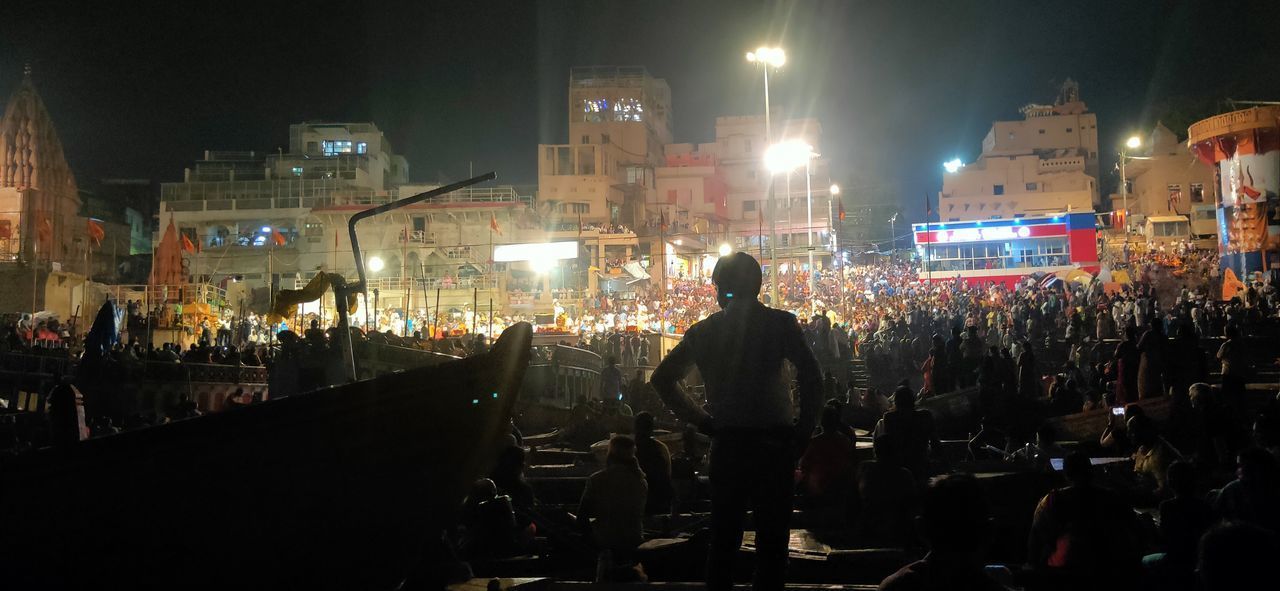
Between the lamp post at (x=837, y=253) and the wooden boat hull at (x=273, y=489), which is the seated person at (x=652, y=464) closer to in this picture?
the wooden boat hull at (x=273, y=489)

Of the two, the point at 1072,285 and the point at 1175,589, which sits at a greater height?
the point at 1072,285

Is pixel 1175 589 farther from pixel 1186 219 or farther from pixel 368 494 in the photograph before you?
pixel 1186 219

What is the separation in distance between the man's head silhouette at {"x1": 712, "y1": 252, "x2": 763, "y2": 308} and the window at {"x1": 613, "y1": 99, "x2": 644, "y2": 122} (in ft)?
197

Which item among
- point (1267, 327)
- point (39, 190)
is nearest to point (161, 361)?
point (1267, 327)

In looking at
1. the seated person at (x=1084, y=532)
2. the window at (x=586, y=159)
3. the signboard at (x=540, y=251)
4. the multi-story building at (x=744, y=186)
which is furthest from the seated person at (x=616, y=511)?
the window at (x=586, y=159)

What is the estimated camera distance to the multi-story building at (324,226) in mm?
44188

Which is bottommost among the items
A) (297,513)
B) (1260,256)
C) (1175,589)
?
(1175,589)

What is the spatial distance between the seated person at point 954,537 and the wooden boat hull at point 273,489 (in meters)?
2.88

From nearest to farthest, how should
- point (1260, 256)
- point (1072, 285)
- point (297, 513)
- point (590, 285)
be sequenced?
point (297, 513) → point (1072, 285) → point (1260, 256) → point (590, 285)

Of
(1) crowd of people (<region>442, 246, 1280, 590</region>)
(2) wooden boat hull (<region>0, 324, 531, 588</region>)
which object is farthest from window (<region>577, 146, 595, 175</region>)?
(2) wooden boat hull (<region>0, 324, 531, 588</region>)

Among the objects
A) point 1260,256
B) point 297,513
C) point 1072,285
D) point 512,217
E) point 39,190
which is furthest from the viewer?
point 512,217

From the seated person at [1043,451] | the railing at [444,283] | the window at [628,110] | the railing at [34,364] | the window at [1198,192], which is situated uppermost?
the window at [628,110]

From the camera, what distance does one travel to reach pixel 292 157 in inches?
2125

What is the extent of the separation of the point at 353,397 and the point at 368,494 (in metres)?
0.60
